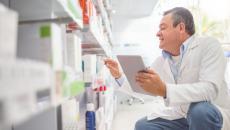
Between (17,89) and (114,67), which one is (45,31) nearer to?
(17,89)

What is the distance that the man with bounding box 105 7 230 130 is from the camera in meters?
1.58

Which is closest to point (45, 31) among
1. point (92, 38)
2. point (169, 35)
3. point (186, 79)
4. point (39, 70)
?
point (39, 70)

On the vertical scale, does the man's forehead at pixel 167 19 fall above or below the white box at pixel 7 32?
above

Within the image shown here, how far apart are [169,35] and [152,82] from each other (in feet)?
1.96

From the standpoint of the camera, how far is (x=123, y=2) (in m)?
6.77

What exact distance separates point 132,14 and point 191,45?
660 centimetres

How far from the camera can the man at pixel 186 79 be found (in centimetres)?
158

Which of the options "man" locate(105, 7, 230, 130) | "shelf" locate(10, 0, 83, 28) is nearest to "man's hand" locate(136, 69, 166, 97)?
"man" locate(105, 7, 230, 130)

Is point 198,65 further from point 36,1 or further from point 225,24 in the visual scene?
point 225,24

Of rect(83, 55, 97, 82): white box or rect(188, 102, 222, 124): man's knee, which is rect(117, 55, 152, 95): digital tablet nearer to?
rect(83, 55, 97, 82): white box

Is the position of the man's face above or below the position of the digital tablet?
above

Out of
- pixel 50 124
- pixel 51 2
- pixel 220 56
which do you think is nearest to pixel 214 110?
pixel 220 56

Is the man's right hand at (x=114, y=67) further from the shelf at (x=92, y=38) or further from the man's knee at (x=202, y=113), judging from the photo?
the man's knee at (x=202, y=113)

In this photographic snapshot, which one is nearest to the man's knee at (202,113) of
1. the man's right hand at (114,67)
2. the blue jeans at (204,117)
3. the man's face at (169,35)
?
the blue jeans at (204,117)
